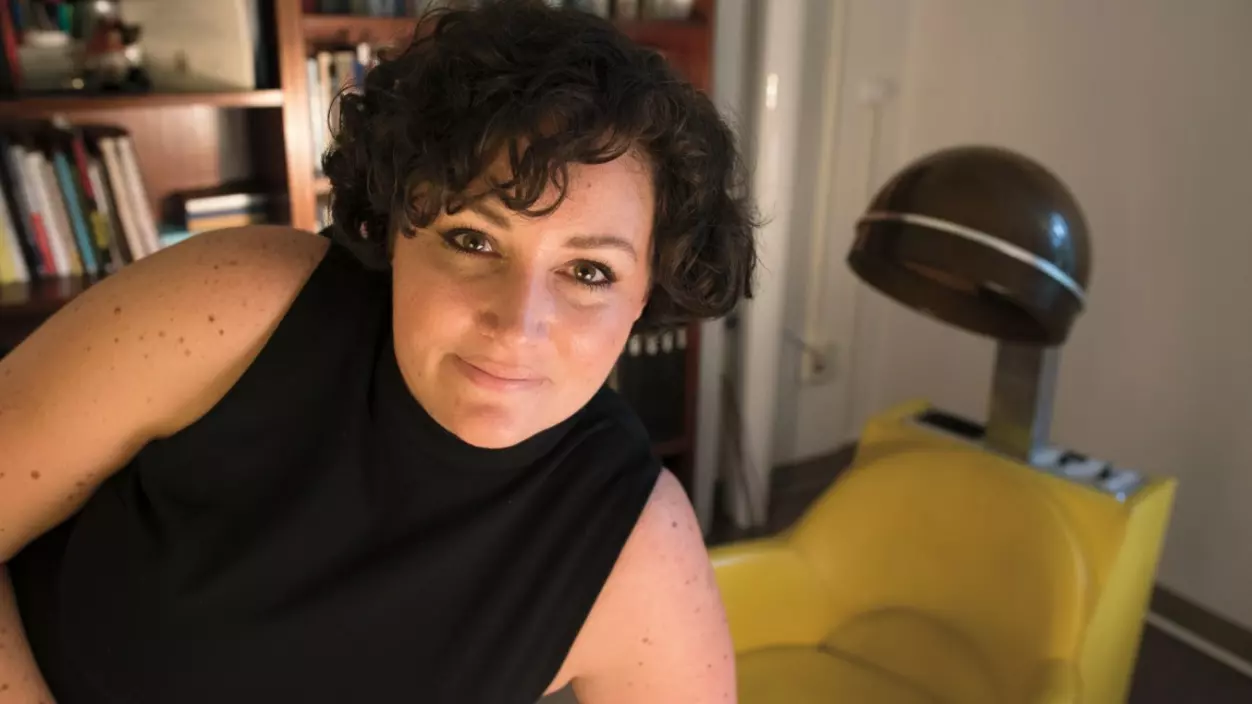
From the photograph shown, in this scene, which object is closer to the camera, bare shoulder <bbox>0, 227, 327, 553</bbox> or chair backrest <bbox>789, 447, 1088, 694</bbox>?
bare shoulder <bbox>0, 227, 327, 553</bbox>

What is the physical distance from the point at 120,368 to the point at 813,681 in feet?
3.51

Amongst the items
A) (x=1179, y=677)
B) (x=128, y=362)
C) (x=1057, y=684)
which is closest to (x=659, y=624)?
(x=128, y=362)

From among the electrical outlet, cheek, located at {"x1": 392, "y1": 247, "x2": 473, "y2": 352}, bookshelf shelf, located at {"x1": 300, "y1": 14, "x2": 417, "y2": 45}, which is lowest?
the electrical outlet

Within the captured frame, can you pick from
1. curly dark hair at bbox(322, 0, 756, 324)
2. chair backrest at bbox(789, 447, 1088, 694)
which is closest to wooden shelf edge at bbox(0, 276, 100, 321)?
curly dark hair at bbox(322, 0, 756, 324)

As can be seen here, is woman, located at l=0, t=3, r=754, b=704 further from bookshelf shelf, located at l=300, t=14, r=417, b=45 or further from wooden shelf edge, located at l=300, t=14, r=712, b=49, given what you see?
bookshelf shelf, located at l=300, t=14, r=417, b=45

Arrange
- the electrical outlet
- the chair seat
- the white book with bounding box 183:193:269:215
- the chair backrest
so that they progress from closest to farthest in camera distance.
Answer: the chair backrest, the chair seat, the white book with bounding box 183:193:269:215, the electrical outlet

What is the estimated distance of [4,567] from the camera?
2.83 feet

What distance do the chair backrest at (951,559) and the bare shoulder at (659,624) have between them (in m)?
0.60

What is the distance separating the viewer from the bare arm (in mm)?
768

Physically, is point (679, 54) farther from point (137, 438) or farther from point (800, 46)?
point (137, 438)

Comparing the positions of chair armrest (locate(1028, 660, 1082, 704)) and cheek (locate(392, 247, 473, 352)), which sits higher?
cheek (locate(392, 247, 473, 352))

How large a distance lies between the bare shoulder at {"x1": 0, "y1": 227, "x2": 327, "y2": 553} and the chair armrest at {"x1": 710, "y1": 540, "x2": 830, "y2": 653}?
857mm

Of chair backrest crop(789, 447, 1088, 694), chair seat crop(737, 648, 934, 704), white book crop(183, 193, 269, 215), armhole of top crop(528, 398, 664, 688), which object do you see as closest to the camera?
armhole of top crop(528, 398, 664, 688)

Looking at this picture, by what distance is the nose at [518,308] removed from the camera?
74 centimetres
